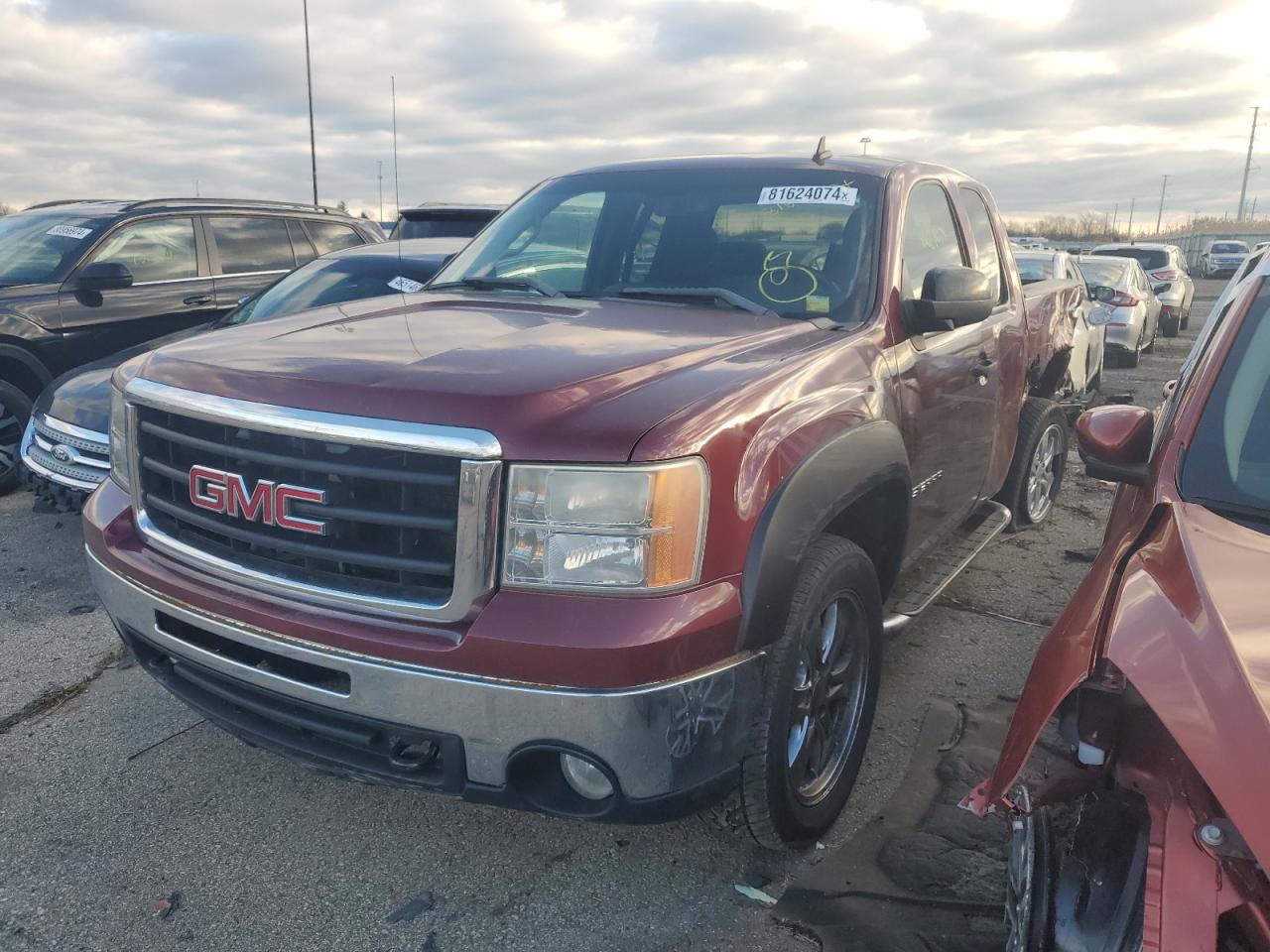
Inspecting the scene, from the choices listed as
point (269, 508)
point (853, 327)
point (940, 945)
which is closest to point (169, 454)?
point (269, 508)

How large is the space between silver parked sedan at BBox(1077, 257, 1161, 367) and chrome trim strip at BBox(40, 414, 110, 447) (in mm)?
10330

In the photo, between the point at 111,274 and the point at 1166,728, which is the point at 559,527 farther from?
the point at 111,274

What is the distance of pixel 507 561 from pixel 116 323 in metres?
5.99

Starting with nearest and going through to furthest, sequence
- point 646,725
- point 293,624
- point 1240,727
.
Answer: point 1240,727
point 646,725
point 293,624

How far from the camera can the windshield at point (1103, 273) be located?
12750 mm

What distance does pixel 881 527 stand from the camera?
10.4 ft

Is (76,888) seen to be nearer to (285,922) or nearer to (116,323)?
(285,922)

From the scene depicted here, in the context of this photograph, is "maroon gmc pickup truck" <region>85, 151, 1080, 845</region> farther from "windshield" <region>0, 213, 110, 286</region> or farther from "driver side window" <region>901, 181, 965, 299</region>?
"windshield" <region>0, 213, 110, 286</region>

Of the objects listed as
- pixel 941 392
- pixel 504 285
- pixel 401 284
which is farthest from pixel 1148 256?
pixel 504 285

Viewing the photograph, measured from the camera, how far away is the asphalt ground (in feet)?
8.02

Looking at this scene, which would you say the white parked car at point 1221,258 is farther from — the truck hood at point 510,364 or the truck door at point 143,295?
the truck hood at point 510,364

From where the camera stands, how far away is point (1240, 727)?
1.42 metres

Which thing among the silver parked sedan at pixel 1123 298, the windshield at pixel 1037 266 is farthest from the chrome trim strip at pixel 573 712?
the silver parked sedan at pixel 1123 298

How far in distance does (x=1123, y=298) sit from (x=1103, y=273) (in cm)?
112
